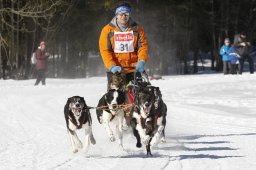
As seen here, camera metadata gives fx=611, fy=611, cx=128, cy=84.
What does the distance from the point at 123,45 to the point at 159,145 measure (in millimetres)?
1765

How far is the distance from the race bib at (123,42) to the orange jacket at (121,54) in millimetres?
56

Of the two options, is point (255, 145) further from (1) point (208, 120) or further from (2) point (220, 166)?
(1) point (208, 120)

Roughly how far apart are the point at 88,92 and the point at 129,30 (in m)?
11.9

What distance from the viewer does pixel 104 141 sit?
10.5 meters

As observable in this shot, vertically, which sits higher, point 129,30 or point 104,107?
point 129,30

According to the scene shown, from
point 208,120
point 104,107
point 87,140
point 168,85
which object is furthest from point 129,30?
point 168,85

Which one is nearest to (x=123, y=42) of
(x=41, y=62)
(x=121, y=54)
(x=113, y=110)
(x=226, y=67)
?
(x=121, y=54)

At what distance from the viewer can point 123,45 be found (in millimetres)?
10211

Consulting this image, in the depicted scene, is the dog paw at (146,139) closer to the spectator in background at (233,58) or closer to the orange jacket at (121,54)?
the orange jacket at (121,54)

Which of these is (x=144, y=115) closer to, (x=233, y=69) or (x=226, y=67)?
(x=233, y=69)

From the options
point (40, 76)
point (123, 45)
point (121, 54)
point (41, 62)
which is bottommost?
point (40, 76)

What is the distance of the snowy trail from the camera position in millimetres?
8078

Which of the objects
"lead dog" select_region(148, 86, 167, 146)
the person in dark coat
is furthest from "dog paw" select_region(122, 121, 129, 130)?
the person in dark coat

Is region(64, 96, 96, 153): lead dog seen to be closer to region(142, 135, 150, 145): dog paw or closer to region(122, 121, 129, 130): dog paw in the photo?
region(142, 135, 150, 145): dog paw
